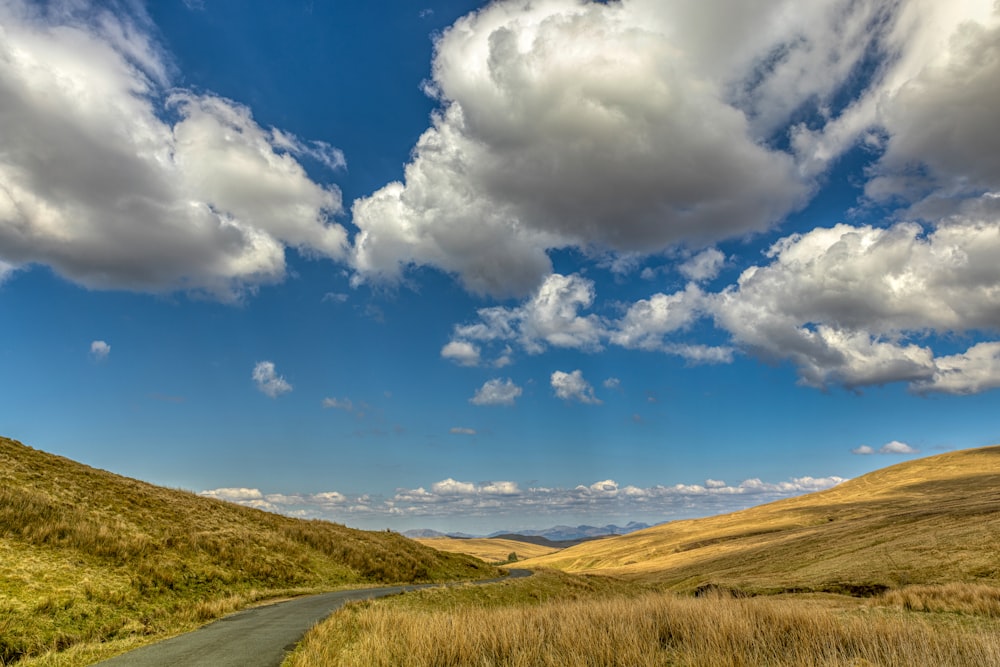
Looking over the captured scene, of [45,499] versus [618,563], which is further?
[618,563]

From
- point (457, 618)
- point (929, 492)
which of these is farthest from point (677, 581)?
point (929, 492)

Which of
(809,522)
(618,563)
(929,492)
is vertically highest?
(929,492)

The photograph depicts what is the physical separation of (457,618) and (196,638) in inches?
308

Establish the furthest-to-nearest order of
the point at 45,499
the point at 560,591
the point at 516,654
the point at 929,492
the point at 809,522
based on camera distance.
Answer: the point at 929,492 < the point at 809,522 < the point at 560,591 < the point at 45,499 < the point at 516,654

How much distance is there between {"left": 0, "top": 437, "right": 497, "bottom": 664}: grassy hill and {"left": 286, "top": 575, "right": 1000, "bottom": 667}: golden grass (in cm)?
756

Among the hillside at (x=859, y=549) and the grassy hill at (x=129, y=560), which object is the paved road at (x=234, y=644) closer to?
the grassy hill at (x=129, y=560)

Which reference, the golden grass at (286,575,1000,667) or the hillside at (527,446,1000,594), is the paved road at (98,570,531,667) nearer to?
the golden grass at (286,575,1000,667)

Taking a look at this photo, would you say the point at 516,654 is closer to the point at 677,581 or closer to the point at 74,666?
the point at 74,666

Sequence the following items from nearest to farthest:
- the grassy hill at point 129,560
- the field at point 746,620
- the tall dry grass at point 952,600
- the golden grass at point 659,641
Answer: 1. the golden grass at point 659,641
2. the field at point 746,620
3. the grassy hill at point 129,560
4. the tall dry grass at point 952,600

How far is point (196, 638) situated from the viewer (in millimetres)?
14508

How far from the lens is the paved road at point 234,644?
456 inches

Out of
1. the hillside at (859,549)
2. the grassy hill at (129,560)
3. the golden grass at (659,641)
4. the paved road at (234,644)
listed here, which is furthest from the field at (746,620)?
the grassy hill at (129,560)

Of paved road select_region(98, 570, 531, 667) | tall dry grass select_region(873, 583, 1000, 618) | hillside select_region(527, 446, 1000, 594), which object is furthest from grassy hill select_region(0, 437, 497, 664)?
hillside select_region(527, 446, 1000, 594)

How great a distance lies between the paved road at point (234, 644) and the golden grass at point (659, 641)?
1.00 metres
